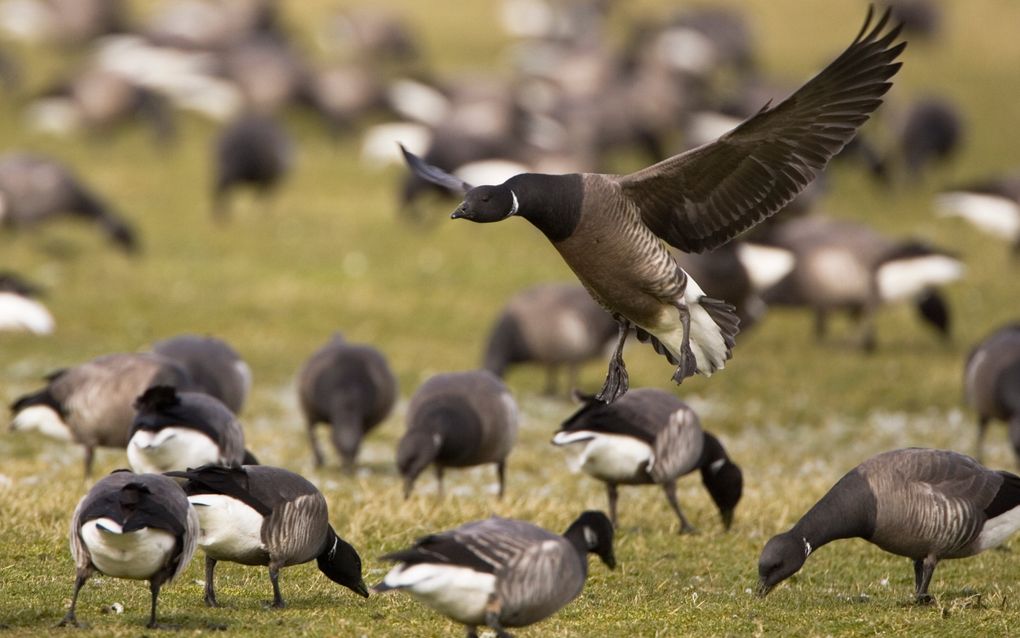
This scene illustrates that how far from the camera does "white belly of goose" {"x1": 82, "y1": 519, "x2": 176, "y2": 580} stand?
6.96 m

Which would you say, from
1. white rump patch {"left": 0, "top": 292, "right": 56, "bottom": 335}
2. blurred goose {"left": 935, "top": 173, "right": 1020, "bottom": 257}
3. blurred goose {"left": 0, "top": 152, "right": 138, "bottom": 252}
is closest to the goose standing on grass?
white rump patch {"left": 0, "top": 292, "right": 56, "bottom": 335}

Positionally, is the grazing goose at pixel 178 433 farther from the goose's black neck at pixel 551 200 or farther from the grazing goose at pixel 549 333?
the grazing goose at pixel 549 333

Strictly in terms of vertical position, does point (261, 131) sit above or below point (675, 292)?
below

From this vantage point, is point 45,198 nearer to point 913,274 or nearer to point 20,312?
point 20,312

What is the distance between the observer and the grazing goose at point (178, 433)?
31.6 ft

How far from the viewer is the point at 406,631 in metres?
7.56

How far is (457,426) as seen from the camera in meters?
11.4

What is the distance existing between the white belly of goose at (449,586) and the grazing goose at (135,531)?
4.06 ft

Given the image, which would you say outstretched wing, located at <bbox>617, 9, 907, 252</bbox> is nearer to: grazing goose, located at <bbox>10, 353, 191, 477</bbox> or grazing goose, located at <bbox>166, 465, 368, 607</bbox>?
grazing goose, located at <bbox>166, 465, 368, 607</bbox>

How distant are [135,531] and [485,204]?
2629 mm

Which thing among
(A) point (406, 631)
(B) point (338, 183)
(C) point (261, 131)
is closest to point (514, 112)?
(B) point (338, 183)

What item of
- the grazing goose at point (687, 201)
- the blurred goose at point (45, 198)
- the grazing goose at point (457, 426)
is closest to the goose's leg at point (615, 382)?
the grazing goose at point (687, 201)

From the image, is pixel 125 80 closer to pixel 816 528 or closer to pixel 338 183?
pixel 338 183

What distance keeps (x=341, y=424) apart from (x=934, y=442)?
268 inches
